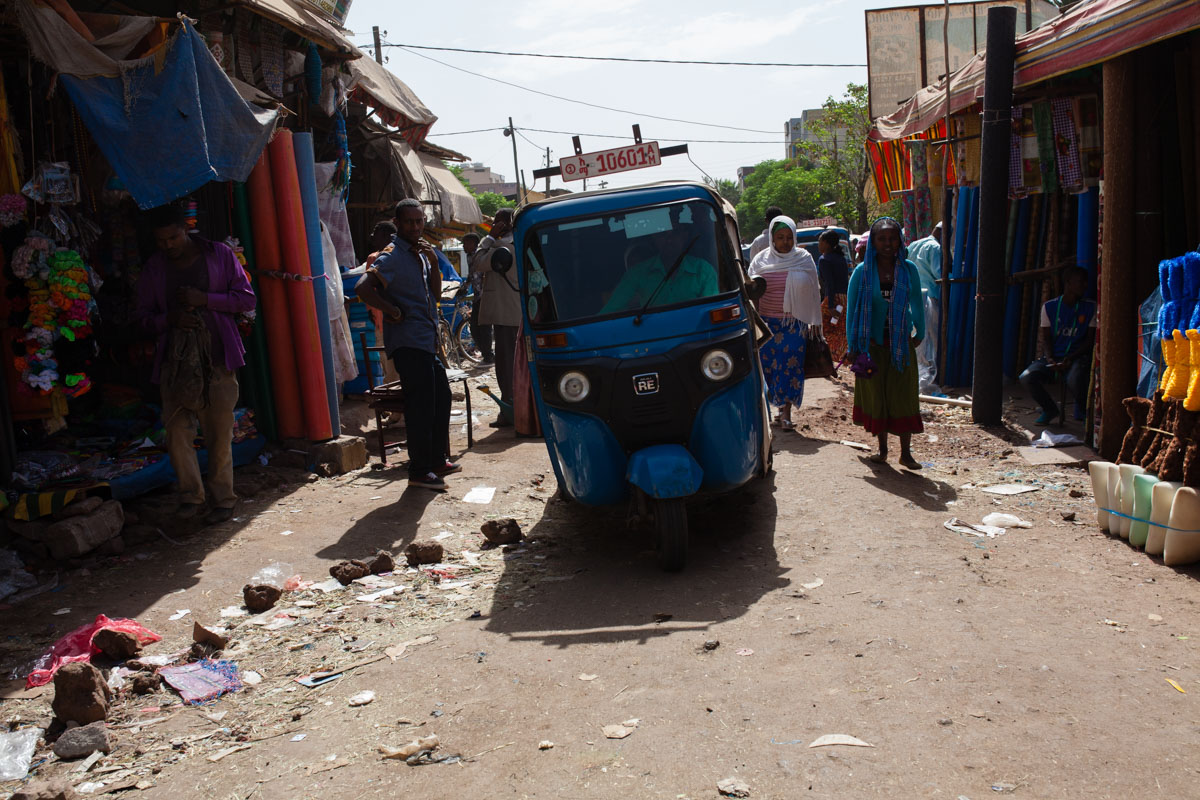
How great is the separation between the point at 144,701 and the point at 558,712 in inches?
70.9

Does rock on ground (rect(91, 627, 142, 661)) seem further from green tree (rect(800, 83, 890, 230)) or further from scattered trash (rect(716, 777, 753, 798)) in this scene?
green tree (rect(800, 83, 890, 230))

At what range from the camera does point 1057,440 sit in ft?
25.9

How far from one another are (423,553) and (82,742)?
227 cm

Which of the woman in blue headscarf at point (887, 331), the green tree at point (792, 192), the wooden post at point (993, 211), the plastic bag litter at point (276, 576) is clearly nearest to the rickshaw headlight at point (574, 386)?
the plastic bag litter at point (276, 576)

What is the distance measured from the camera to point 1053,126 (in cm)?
904

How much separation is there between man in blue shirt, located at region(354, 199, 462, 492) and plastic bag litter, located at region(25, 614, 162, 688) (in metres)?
2.58

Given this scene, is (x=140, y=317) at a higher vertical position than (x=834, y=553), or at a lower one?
higher

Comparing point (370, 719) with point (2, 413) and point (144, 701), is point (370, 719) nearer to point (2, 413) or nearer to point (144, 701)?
point (144, 701)

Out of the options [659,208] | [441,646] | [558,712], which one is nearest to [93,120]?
[659,208]

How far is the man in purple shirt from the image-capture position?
5.84 m

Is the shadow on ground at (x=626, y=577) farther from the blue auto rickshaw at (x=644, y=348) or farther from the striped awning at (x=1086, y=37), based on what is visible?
the striped awning at (x=1086, y=37)

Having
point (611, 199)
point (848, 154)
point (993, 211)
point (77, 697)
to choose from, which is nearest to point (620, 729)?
point (77, 697)

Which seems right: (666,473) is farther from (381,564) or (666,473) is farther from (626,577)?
(381,564)

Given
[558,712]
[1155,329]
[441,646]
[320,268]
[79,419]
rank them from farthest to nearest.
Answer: [320,268] → [79,419] → [1155,329] → [441,646] → [558,712]
